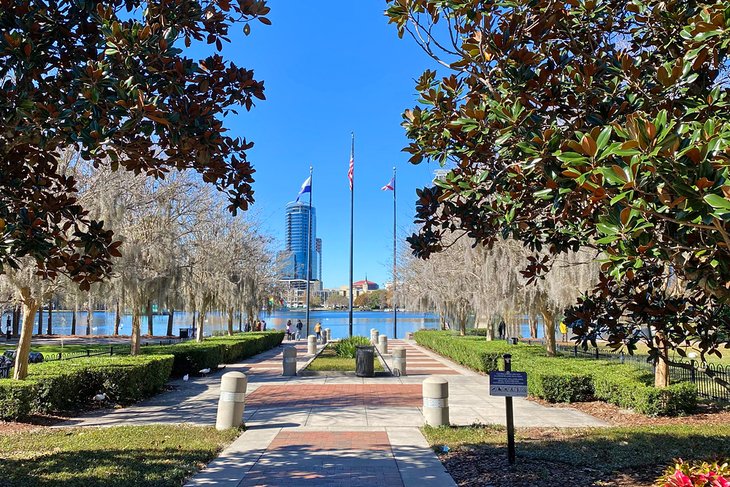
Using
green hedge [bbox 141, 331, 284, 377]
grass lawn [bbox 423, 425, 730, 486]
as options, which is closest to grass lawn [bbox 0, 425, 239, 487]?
grass lawn [bbox 423, 425, 730, 486]

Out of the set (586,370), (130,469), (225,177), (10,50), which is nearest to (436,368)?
(586,370)

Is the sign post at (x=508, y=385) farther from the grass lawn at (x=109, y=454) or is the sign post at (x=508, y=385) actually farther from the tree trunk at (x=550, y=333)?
the tree trunk at (x=550, y=333)

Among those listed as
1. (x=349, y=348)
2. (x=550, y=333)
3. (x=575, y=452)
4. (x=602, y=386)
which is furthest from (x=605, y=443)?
(x=349, y=348)

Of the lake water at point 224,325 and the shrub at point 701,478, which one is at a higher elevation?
the shrub at point 701,478

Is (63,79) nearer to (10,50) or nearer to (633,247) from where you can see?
(10,50)

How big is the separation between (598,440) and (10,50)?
28.9 ft

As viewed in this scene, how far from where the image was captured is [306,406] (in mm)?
12305

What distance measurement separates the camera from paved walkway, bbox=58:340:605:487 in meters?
6.73

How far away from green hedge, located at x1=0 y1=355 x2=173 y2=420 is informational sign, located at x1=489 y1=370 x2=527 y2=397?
855 cm

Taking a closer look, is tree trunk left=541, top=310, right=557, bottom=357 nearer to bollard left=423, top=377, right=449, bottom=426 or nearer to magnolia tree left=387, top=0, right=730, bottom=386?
bollard left=423, top=377, right=449, bottom=426

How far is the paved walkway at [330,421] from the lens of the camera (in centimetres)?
673

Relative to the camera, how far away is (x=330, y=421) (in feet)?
34.4

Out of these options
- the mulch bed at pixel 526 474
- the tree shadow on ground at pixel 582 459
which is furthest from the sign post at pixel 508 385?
the tree shadow on ground at pixel 582 459

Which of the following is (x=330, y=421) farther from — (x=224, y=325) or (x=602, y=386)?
(x=224, y=325)
